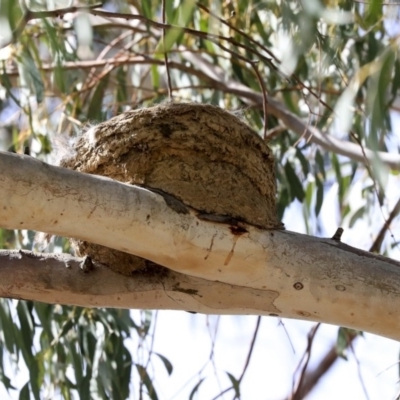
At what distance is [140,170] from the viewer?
2.13 meters

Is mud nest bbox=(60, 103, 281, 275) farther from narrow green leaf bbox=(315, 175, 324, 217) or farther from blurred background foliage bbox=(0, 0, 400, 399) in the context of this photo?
narrow green leaf bbox=(315, 175, 324, 217)

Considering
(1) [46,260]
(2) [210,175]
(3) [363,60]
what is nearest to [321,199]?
(3) [363,60]

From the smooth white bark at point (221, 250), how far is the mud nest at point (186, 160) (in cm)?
8

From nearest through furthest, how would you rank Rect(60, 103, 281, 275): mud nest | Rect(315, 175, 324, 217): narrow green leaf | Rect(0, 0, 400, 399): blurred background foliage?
Rect(60, 103, 281, 275): mud nest → Rect(0, 0, 400, 399): blurred background foliage → Rect(315, 175, 324, 217): narrow green leaf

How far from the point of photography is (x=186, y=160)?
7.22 ft

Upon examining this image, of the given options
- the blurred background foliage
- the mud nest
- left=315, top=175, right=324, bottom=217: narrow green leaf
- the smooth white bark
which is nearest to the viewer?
the smooth white bark

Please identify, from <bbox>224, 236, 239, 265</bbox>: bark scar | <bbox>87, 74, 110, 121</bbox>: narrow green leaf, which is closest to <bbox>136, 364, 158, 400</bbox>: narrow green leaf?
<bbox>87, 74, 110, 121</bbox>: narrow green leaf

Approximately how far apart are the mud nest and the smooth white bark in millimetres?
85

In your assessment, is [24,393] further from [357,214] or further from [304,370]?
[357,214]

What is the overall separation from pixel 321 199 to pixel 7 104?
158cm

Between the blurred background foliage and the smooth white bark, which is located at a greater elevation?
the blurred background foliage

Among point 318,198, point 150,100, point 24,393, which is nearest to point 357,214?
point 318,198

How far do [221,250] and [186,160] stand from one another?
402mm

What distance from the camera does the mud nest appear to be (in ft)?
6.67
